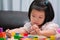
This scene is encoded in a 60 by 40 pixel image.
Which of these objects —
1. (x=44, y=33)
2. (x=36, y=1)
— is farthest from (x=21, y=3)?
(x=44, y=33)

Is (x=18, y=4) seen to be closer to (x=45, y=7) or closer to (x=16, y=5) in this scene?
(x=16, y=5)

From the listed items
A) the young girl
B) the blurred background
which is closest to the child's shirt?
the young girl

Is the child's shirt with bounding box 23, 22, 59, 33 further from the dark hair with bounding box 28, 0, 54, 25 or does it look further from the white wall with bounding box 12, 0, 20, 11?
the white wall with bounding box 12, 0, 20, 11

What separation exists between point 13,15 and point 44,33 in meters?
0.76

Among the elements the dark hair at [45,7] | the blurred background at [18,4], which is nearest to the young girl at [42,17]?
the dark hair at [45,7]

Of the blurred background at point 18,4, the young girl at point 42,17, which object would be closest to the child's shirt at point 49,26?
the young girl at point 42,17

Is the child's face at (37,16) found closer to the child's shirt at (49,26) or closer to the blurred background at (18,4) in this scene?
the child's shirt at (49,26)

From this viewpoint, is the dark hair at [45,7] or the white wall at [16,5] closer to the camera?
the dark hair at [45,7]

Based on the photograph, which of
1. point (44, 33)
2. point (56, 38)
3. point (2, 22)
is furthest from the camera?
point (2, 22)

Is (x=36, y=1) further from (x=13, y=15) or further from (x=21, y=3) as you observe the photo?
(x=21, y=3)

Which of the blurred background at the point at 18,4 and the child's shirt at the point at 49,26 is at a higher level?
the blurred background at the point at 18,4

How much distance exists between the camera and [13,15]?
1.58m

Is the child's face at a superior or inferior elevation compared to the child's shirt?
superior

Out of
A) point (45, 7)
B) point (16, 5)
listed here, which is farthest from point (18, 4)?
point (45, 7)
